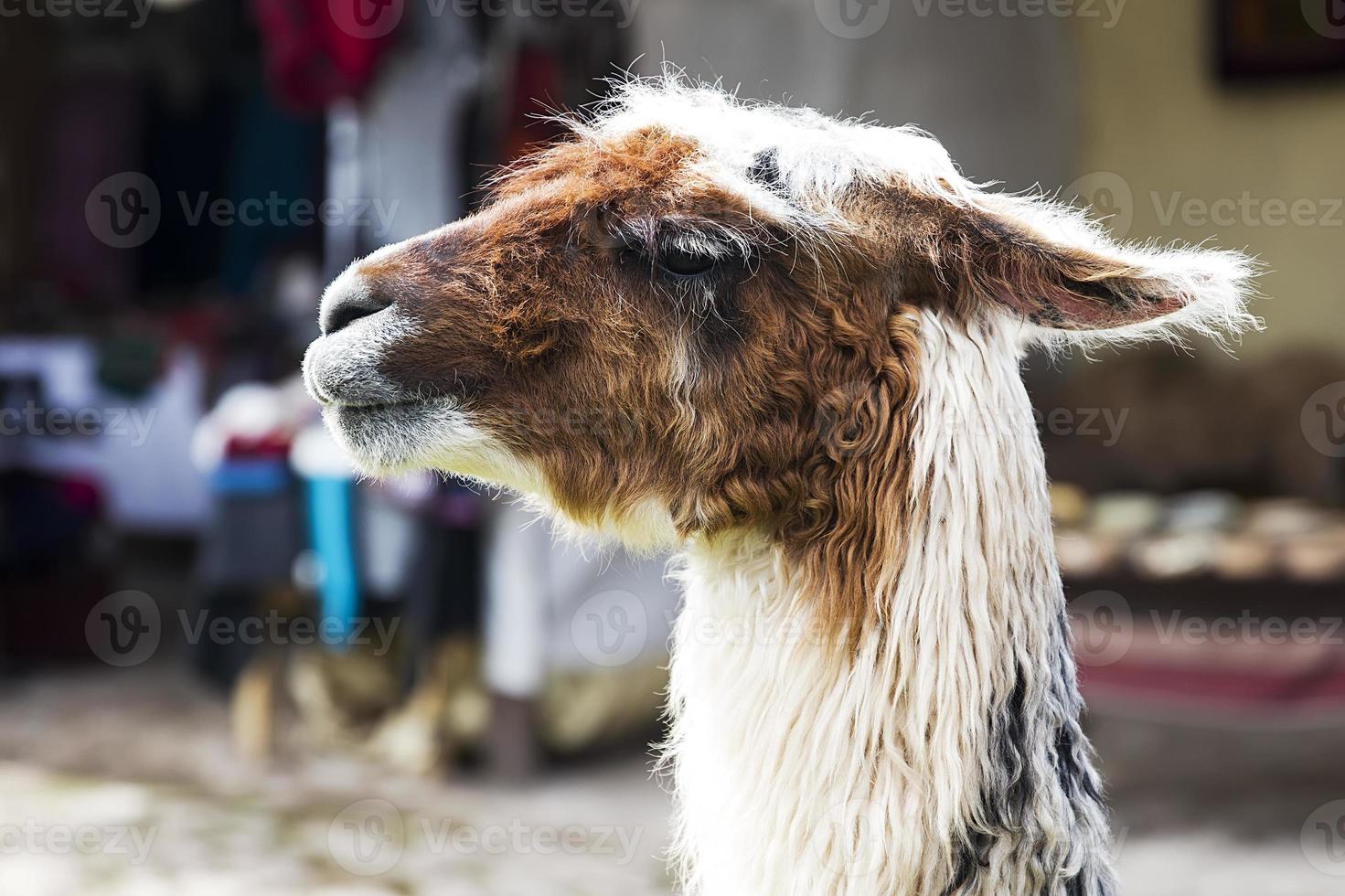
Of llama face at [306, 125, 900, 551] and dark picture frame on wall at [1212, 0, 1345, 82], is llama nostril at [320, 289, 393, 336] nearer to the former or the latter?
llama face at [306, 125, 900, 551]

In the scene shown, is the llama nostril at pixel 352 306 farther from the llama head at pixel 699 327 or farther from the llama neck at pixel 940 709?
the llama neck at pixel 940 709

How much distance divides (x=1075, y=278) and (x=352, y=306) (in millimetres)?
779

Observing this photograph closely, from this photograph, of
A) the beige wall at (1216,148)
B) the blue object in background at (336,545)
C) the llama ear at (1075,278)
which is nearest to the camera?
the llama ear at (1075,278)

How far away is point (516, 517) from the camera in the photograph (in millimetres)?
4176

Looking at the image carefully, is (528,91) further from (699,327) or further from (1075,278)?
(1075,278)

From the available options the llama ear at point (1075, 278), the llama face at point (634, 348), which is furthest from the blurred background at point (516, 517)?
the llama ear at point (1075, 278)

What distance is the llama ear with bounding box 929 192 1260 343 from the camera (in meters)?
1.23

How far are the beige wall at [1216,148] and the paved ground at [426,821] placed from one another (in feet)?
7.05

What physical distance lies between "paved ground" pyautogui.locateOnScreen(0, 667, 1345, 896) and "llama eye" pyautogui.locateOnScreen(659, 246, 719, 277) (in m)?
2.80

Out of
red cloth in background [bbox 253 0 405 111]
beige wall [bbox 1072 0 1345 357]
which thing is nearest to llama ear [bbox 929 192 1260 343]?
red cloth in background [bbox 253 0 405 111]

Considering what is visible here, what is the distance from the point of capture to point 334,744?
15.5ft

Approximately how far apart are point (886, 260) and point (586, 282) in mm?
336

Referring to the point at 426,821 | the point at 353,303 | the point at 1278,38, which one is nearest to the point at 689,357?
the point at 353,303

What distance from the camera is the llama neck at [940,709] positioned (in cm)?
125
